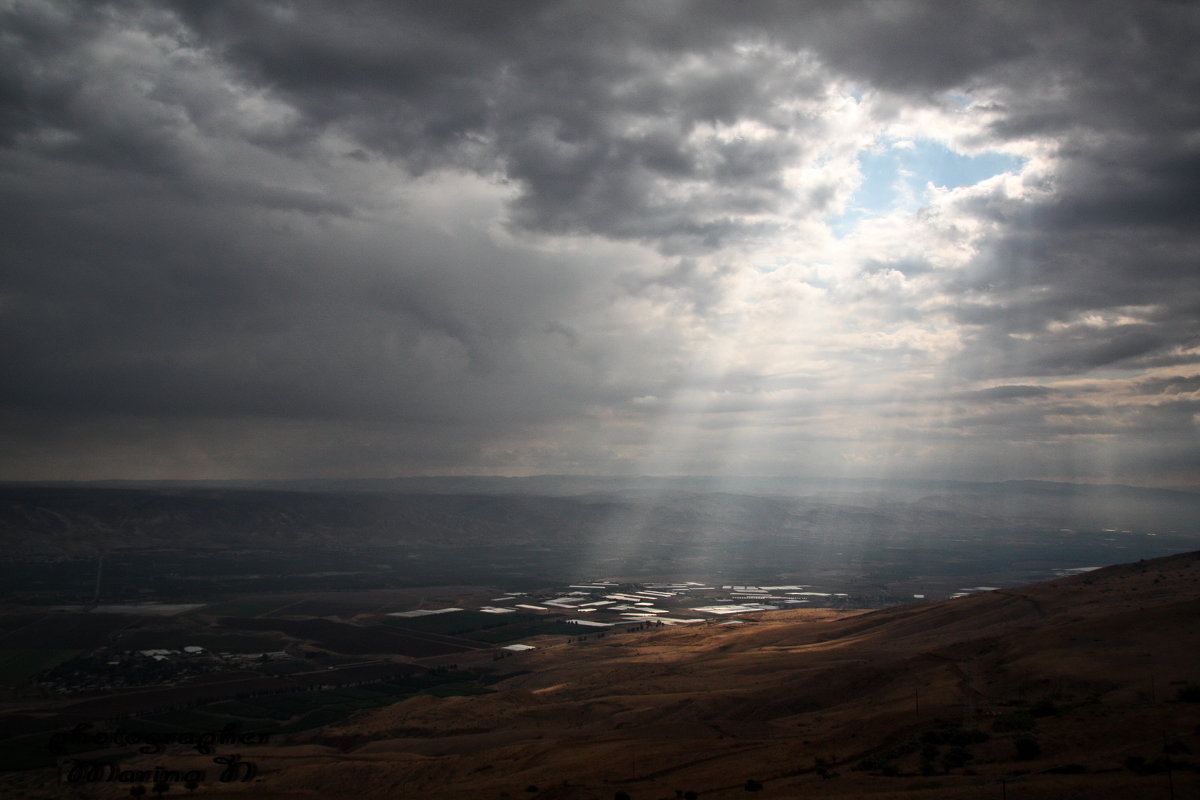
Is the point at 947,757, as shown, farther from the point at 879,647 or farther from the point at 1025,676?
the point at 879,647

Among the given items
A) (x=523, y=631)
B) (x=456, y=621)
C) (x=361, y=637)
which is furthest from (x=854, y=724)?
(x=456, y=621)

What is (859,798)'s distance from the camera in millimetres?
32594

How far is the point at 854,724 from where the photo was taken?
48.0m

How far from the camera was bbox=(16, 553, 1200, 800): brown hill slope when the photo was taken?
117 ft

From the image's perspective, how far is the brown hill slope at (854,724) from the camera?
117ft

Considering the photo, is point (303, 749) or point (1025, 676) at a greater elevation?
point (1025, 676)

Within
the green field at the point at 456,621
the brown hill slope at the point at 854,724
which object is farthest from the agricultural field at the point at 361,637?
the brown hill slope at the point at 854,724

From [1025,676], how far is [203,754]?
2733 inches

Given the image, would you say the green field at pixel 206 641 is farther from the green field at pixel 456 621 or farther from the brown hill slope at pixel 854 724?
the brown hill slope at pixel 854 724

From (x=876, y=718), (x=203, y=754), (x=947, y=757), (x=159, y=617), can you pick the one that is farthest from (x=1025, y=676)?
(x=159, y=617)

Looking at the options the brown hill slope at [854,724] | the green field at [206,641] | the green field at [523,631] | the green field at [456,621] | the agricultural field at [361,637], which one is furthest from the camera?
the green field at [456,621]

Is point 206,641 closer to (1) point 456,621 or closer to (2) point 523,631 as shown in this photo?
(1) point 456,621

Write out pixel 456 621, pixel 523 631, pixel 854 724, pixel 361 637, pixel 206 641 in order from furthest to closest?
pixel 456 621, pixel 523 631, pixel 361 637, pixel 206 641, pixel 854 724

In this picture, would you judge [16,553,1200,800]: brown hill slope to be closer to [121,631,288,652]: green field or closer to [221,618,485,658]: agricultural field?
[221,618,485,658]: agricultural field
